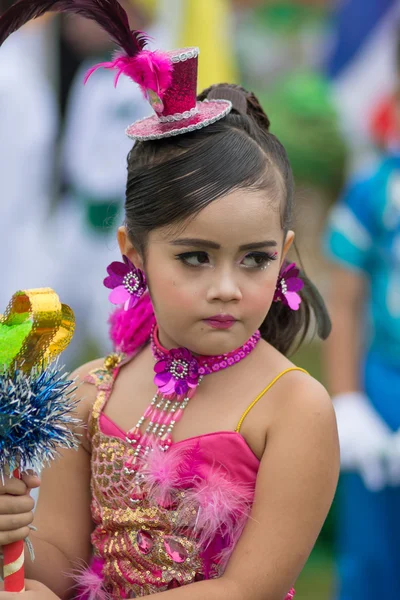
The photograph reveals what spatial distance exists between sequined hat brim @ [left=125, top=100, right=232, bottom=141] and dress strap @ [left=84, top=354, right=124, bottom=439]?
0.54 m

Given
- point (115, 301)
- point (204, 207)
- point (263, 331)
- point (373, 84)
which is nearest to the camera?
point (204, 207)

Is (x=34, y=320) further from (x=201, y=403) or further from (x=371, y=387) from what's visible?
(x=371, y=387)

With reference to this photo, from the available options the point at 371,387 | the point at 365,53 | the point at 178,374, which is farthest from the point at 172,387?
the point at 365,53

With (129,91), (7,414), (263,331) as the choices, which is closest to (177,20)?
(129,91)

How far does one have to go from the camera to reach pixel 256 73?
43.7 feet

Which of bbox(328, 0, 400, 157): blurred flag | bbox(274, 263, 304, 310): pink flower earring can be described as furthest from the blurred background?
bbox(274, 263, 304, 310): pink flower earring

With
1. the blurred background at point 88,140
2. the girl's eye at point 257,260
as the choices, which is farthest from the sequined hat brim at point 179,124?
the blurred background at point 88,140

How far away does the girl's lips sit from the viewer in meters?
2.19

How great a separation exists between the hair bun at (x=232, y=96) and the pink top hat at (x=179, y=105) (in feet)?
0.34

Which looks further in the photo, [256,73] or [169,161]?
[256,73]

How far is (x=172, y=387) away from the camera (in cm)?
232

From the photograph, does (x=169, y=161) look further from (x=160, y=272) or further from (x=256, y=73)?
(x=256, y=73)

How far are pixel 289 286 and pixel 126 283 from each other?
35 centimetres

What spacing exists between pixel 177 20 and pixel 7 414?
5508mm
